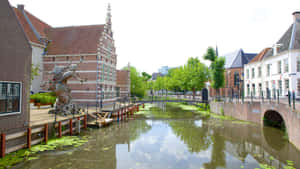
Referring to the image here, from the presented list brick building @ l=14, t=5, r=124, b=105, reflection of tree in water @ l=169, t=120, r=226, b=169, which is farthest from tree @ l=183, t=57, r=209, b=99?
reflection of tree in water @ l=169, t=120, r=226, b=169

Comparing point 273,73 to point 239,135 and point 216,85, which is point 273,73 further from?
point 239,135

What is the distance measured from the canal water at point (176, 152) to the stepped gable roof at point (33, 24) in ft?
47.9

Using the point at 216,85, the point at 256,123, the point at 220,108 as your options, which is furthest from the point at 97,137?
the point at 216,85

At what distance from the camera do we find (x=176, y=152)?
9797 mm

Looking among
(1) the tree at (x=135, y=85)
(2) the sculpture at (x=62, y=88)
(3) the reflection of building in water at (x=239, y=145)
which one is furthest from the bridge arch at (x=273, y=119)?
(1) the tree at (x=135, y=85)

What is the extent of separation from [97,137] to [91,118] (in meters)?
4.26

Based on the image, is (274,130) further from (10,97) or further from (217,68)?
(10,97)

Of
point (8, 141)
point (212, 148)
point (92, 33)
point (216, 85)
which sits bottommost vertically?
point (212, 148)

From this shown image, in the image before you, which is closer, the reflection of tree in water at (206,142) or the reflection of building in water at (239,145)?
the reflection of tree in water at (206,142)

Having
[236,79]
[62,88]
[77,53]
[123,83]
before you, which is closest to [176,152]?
[62,88]

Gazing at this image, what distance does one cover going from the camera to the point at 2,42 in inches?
345

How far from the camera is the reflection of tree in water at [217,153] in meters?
8.12

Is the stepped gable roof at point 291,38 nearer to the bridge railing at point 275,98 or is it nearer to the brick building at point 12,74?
the bridge railing at point 275,98

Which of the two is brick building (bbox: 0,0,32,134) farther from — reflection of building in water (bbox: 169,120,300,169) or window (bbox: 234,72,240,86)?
window (bbox: 234,72,240,86)
